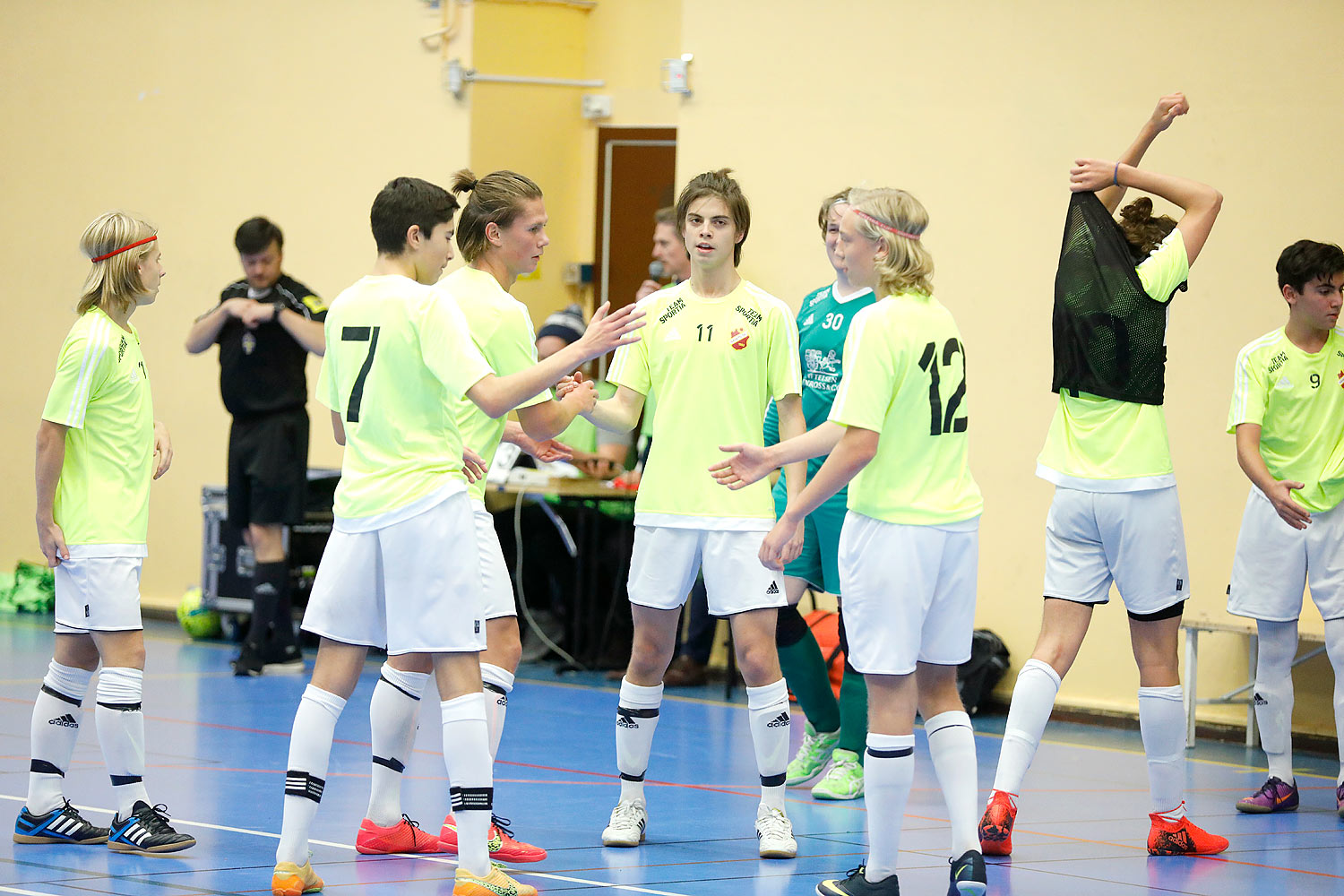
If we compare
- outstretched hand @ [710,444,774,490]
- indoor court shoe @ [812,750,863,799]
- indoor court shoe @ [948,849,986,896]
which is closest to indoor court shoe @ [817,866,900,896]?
indoor court shoe @ [948,849,986,896]

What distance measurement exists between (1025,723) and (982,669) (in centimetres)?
336

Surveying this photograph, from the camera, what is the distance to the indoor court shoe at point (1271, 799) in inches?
244

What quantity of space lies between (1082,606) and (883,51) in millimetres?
4789

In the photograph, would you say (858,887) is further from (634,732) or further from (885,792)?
(634,732)

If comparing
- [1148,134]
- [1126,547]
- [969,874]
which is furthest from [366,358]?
[1148,134]

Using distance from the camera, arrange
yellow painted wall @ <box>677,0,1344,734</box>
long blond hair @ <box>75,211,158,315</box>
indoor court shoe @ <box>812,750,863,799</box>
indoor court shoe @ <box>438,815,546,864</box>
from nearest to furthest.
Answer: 1. indoor court shoe @ <box>438,815,546,864</box>
2. long blond hair @ <box>75,211,158,315</box>
3. indoor court shoe @ <box>812,750,863,799</box>
4. yellow painted wall @ <box>677,0,1344,734</box>

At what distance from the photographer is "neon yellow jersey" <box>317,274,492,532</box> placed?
13.8 ft

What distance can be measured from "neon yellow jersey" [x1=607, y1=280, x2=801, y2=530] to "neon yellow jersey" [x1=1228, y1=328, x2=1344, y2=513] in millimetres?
2171

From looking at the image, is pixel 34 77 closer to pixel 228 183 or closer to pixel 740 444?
pixel 228 183

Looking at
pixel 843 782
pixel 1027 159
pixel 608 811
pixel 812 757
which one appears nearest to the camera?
pixel 608 811

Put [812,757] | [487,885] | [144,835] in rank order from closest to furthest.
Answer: [487,885]
[144,835]
[812,757]

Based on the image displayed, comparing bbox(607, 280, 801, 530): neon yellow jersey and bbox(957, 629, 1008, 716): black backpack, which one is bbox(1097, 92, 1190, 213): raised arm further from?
bbox(957, 629, 1008, 716): black backpack

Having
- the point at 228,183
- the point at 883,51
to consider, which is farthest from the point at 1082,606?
the point at 228,183

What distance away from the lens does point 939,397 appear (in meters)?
4.35
